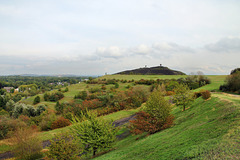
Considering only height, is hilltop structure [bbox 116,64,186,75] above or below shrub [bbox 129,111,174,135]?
above

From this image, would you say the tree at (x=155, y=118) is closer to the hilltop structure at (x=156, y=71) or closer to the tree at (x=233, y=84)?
the tree at (x=233, y=84)

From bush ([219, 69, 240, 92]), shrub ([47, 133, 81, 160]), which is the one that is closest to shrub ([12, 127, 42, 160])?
shrub ([47, 133, 81, 160])

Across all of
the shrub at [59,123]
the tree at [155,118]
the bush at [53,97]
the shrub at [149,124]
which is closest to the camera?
the shrub at [149,124]

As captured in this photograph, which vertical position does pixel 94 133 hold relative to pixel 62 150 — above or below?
above

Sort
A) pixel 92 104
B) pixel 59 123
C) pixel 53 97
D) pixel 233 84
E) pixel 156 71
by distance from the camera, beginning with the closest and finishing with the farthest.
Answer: pixel 59 123 → pixel 233 84 → pixel 92 104 → pixel 53 97 → pixel 156 71

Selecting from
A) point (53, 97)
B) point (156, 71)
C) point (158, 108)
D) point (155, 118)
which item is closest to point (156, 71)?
point (156, 71)

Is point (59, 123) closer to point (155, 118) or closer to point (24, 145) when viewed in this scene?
point (24, 145)

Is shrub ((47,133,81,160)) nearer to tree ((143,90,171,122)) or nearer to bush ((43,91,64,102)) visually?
tree ((143,90,171,122))

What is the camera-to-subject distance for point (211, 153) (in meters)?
6.87

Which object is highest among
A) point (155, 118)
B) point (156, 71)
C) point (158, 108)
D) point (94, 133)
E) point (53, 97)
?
point (156, 71)

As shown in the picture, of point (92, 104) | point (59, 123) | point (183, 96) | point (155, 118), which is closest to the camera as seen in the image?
point (155, 118)

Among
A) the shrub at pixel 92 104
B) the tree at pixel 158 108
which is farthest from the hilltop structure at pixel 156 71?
the tree at pixel 158 108

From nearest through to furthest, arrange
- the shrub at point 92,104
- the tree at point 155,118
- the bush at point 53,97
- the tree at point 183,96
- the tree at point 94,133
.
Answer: the tree at point 94,133 < the tree at point 155,118 < the tree at point 183,96 < the shrub at point 92,104 < the bush at point 53,97

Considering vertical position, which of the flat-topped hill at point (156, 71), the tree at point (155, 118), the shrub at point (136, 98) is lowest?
the shrub at point (136, 98)
